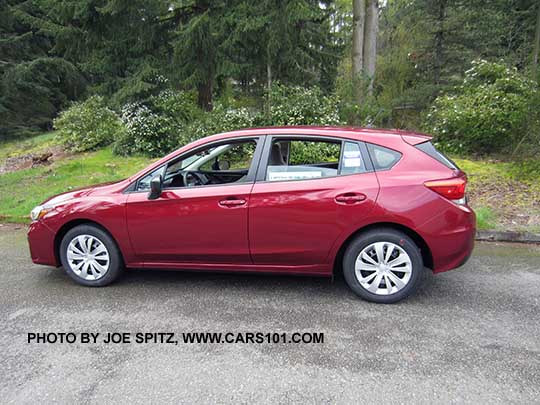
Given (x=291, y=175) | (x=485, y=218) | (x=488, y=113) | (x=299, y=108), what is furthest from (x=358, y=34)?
(x=291, y=175)

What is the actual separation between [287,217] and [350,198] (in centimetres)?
58

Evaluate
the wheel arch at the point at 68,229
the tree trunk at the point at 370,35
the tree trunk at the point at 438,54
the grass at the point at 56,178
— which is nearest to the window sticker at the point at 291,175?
the wheel arch at the point at 68,229

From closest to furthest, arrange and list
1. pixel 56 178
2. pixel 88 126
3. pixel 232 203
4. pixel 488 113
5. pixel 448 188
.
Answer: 1. pixel 448 188
2. pixel 232 203
3. pixel 488 113
4. pixel 56 178
5. pixel 88 126

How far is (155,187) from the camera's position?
3.43 m

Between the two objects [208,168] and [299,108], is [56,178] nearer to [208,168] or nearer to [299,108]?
[299,108]

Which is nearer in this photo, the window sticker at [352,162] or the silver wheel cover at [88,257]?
the window sticker at [352,162]

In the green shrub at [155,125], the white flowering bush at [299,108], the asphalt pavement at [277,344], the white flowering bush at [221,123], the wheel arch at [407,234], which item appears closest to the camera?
the asphalt pavement at [277,344]

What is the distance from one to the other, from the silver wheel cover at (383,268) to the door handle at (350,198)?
0.42 m

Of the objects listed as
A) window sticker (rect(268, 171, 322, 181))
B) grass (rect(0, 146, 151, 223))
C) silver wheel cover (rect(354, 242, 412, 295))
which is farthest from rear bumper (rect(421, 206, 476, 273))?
grass (rect(0, 146, 151, 223))

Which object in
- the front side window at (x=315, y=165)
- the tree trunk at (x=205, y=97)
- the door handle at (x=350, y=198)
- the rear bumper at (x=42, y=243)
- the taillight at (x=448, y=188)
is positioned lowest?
the rear bumper at (x=42, y=243)

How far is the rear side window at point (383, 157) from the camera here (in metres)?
3.25

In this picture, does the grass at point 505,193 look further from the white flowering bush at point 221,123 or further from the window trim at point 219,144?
the white flowering bush at point 221,123

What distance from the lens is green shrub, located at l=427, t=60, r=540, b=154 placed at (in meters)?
8.00

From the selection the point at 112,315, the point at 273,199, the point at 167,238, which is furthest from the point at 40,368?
the point at 273,199
